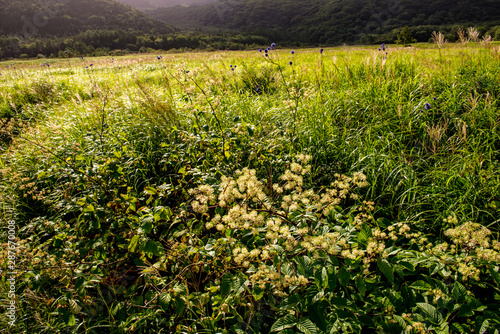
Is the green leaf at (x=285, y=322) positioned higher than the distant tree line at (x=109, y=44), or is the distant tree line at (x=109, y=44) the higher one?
the distant tree line at (x=109, y=44)

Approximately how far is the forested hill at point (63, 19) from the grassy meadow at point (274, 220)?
13410cm

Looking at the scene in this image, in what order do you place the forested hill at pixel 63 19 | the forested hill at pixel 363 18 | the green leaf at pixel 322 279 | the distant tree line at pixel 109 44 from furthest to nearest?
1. the forested hill at pixel 63 19
2. the forested hill at pixel 363 18
3. the distant tree line at pixel 109 44
4. the green leaf at pixel 322 279

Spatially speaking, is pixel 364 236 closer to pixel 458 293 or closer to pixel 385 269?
pixel 385 269

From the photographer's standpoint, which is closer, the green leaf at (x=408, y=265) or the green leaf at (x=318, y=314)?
the green leaf at (x=318, y=314)

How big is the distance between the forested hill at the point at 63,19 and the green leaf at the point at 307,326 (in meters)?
137

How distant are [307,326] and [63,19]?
180483 mm

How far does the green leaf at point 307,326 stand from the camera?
1368 mm

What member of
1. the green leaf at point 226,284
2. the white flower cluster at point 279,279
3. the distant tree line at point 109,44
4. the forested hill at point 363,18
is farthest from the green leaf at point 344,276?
the forested hill at point 363,18

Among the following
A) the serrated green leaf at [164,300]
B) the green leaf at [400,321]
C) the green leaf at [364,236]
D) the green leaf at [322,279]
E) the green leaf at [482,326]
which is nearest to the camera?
the green leaf at [482,326]

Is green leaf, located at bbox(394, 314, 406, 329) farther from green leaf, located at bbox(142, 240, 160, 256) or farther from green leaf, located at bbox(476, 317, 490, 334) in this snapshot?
green leaf, located at bbox(142, 240, 160, 256)

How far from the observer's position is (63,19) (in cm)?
12556

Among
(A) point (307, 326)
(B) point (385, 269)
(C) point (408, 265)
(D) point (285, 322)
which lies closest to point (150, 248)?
(D) point (285, 322)

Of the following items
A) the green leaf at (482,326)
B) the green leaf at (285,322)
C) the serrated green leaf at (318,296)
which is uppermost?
the serrated green leaf at (318,296)

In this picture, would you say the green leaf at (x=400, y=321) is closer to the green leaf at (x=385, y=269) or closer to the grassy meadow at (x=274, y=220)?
the grassy meadow at (x=274, y=220)
